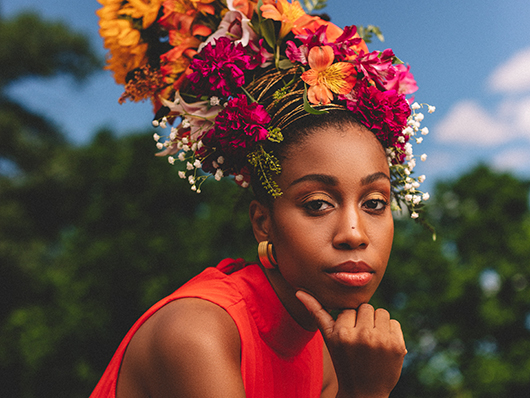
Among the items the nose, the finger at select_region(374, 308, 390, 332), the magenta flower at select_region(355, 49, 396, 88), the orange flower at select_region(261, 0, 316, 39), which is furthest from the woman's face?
the orange flower at select_region(261, 0, 316, 39)

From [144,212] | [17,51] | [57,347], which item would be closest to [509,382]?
[144,212]

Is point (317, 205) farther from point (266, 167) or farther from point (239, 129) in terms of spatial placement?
point (239, 129)

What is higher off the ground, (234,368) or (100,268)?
(100,268)

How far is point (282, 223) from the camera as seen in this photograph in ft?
8.75

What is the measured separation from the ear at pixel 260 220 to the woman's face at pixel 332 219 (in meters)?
0.13

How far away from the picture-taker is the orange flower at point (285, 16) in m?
3.10

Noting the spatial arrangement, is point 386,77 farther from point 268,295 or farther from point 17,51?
point 17,51

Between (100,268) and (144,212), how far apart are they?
197 centimetres

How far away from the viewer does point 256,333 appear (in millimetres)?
2814

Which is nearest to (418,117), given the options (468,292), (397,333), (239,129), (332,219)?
(332,219)

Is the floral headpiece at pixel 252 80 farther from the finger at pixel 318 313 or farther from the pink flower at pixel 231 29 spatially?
the finger at pixel 318 313

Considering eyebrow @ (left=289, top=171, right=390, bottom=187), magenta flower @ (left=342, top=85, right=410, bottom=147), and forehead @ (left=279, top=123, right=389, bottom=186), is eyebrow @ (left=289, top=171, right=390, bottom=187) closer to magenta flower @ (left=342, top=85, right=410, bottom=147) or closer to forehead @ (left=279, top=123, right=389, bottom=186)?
forehead @ (left=279, top=123, right=389, bottom=186)

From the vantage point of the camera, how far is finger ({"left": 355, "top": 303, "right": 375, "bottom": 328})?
2.45 m

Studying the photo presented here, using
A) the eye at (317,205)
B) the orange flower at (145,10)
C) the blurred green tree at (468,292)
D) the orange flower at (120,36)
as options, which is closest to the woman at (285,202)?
the eye at (317,205)
